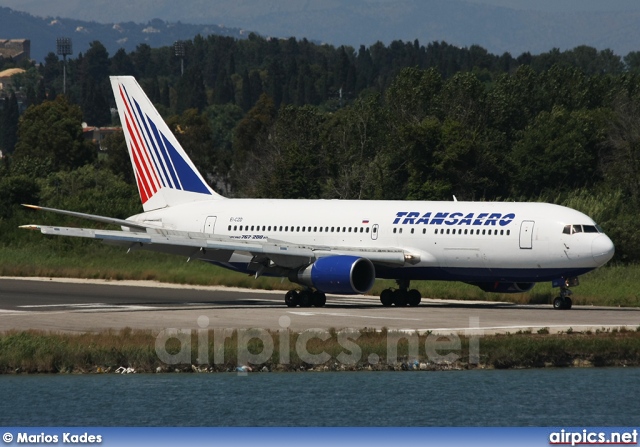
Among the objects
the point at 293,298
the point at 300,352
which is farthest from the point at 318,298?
A: the point at 300,352

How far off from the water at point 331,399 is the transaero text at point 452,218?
12399 millimetres

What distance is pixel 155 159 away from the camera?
181ft

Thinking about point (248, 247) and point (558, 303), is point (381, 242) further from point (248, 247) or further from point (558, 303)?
point (558, 303)

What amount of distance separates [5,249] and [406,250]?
29.8m

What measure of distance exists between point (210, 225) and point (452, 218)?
10613 millimetres

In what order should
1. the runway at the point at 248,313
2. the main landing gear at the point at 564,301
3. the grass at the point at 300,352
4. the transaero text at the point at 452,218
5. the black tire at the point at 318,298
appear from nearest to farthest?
the grass at the point at 300,352
the runway at the point at 248,313
the transaero text at the point at 452,218
the main landing gear at the point at 564,301
the black tire at the point at 318,298

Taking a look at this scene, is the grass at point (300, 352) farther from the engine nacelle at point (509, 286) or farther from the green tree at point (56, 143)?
the green tree at point (56, 143)

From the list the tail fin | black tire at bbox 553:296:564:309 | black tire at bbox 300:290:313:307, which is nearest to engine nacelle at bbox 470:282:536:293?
black tire at bbox 553:296:564:309

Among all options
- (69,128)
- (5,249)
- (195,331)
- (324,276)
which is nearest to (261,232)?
(324,276)

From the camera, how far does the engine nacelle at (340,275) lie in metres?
45.7

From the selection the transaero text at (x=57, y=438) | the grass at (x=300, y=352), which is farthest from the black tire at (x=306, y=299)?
the transaero text at (x=57, y=438)

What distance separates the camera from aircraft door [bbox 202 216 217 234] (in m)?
52.0

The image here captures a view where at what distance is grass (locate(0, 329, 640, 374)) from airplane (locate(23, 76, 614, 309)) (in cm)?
855

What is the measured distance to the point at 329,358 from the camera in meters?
33.8
